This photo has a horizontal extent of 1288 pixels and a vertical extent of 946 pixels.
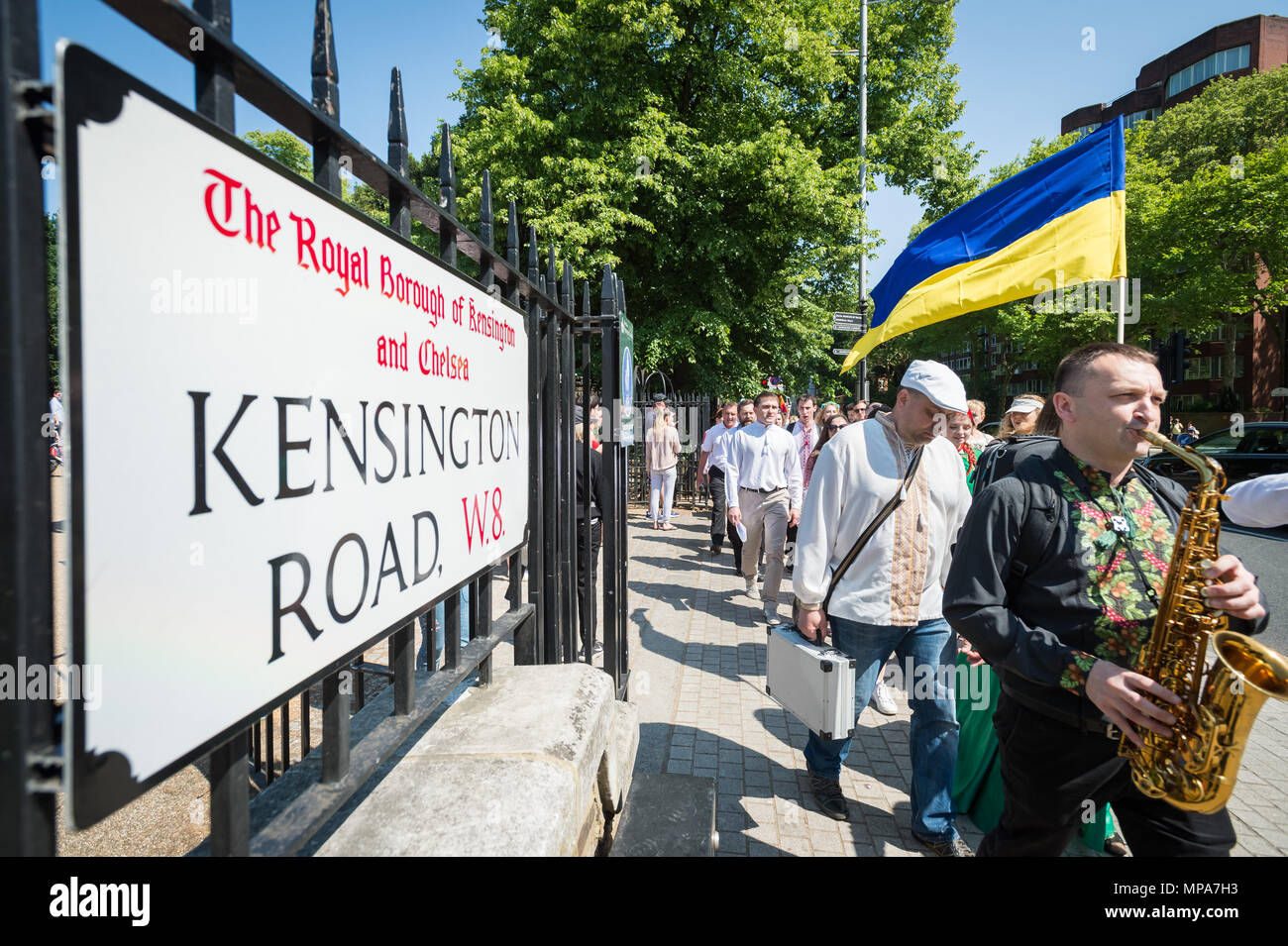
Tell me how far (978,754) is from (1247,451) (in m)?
16.1

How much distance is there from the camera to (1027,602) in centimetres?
220

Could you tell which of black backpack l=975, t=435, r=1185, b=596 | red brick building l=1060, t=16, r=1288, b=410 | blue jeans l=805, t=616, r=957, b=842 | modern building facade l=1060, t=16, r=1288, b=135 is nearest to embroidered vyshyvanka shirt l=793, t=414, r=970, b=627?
blue jeans l=805, t=616, r=957, b=842

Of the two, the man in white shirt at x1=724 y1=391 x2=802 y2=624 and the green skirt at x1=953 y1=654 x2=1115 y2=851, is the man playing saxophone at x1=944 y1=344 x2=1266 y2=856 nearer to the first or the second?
the green skirt at x1=953 y1=654 x2=1115 y2=851

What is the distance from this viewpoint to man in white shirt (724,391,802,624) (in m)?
6.95

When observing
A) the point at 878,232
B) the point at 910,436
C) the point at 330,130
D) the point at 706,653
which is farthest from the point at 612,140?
the point at 330,130

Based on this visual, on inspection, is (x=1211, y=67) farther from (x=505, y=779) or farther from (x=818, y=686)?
(x=505, y=779)

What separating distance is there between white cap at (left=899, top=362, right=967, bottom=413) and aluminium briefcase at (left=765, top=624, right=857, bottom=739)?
1.22 m

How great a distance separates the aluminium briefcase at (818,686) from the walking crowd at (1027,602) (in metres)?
0.27

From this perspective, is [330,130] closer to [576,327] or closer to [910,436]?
[576,327]

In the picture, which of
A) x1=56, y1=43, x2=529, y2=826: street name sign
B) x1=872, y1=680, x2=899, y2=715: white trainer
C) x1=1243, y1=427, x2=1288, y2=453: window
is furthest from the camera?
x1=1243, y1=427, x2=1288, y2=453: window

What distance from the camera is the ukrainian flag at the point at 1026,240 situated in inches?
170

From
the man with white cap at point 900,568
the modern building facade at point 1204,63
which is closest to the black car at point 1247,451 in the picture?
the man with white cap at point 900,568

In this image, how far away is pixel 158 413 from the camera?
33.4 inches

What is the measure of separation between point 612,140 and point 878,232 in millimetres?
6927
